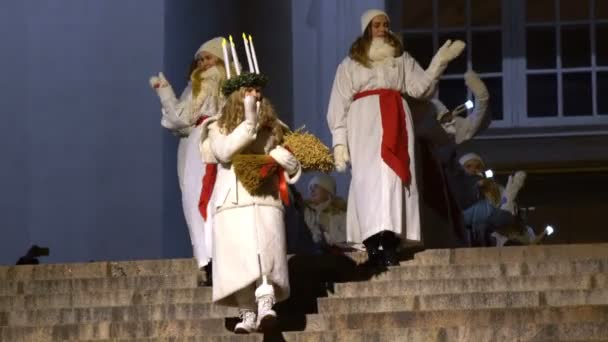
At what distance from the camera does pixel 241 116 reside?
1964cm

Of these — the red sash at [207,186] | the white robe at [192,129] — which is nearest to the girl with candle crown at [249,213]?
the red sash at [207,186]

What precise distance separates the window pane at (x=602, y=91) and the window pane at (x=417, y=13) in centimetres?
190

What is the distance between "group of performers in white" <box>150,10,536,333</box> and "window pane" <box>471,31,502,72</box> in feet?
24.9

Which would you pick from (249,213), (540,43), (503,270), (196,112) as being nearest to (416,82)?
(196,112)

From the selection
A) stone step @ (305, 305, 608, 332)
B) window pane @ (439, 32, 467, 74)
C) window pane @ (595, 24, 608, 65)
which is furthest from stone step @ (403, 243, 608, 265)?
window pane @ (595, 24, 608, 65)

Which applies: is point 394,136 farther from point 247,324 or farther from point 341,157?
point 247,324

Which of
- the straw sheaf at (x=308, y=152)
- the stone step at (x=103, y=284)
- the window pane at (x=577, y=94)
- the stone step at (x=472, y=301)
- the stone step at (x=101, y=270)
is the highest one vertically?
the window pane at (x=577, y=94)

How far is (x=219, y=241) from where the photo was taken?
19.5 m

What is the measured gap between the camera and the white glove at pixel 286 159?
1953cm

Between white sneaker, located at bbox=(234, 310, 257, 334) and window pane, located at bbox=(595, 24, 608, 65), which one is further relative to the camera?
window pane, located at bbox=(595, 24, 608, 65)

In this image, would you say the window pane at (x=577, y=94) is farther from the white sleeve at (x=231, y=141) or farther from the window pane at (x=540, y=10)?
the white sleeve at (x=231, y=141)

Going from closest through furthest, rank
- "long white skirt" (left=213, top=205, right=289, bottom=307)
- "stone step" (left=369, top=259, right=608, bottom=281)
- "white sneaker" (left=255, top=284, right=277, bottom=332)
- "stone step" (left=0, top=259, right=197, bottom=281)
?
"white sneaker" (left=255, top=284, right=277, bottom=332) < "long white skirt" (left=213, top=205, right=289, bottom=307) < "stone step" (left=369, top=259, right=608, bottom=281) < "stone step" (left=0, top=259, right=197, bottom=281)

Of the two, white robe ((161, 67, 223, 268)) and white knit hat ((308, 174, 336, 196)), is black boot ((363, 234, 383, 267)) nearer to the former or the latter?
white robe ((161, 67, 223, 268))

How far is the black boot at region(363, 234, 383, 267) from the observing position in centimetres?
2122
